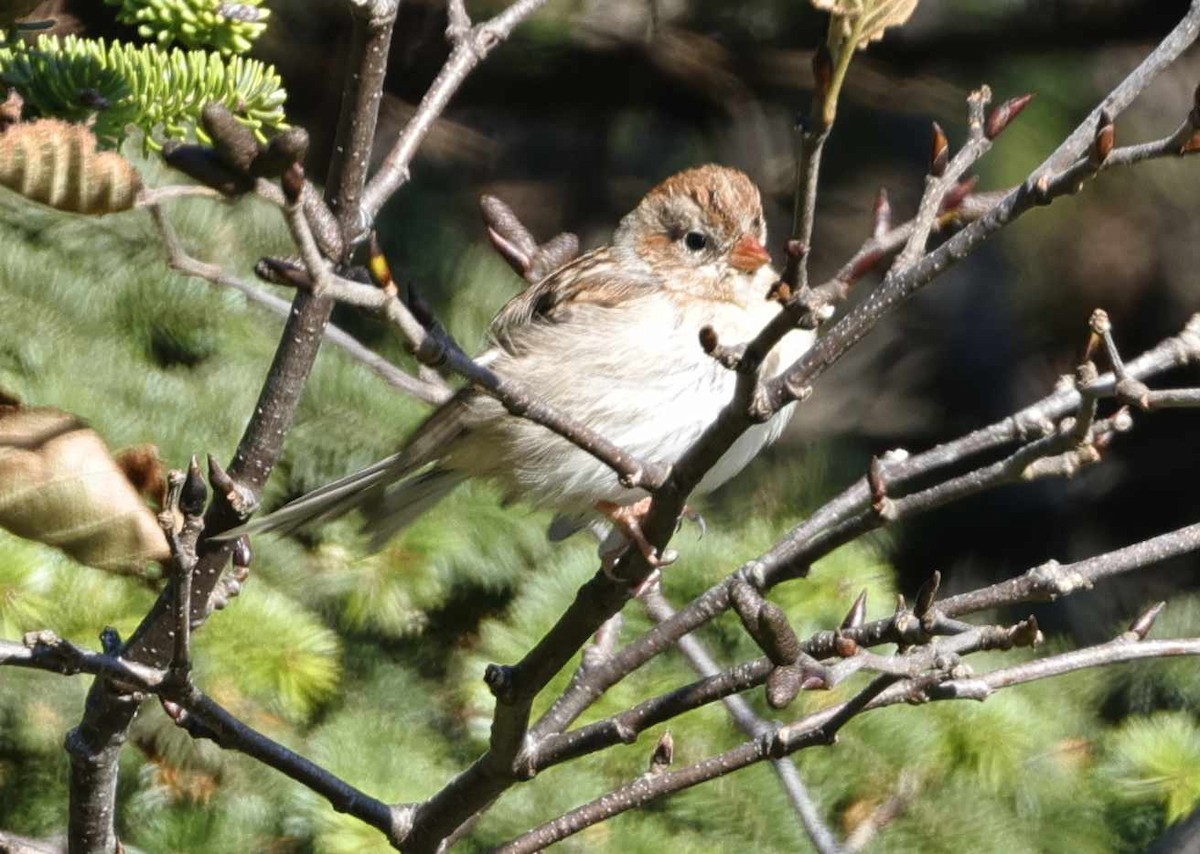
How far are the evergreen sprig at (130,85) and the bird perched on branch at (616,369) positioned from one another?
780 mm

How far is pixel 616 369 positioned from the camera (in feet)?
9.25

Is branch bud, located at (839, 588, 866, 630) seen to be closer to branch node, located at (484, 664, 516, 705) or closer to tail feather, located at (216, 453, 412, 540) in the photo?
branch node, located at (484, 664, 516, 705)

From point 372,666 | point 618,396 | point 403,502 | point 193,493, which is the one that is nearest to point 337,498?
point 403,502

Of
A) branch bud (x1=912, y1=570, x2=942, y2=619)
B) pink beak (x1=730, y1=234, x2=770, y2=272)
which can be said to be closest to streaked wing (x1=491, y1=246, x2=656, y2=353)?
pink beak (x1=730, y1=234, x2=770, y2=272)

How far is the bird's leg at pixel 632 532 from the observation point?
1.83 metres

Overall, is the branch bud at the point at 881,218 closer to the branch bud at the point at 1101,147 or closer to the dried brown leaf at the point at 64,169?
the branch bud at the point at 1101,147

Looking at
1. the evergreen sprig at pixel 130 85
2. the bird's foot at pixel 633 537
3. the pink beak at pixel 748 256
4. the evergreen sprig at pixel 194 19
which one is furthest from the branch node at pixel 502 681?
the pink beak at pixel 748 256

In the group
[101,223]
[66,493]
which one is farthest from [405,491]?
[66,493]

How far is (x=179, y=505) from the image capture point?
1.62m

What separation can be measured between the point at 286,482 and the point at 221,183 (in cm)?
218

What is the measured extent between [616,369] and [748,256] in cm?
33

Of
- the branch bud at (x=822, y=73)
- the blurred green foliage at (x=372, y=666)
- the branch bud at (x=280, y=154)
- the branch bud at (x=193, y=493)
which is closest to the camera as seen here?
the branch bud at (x=280, y=154)

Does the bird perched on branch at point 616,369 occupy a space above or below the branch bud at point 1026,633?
above

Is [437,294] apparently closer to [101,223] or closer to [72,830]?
[101,223]
